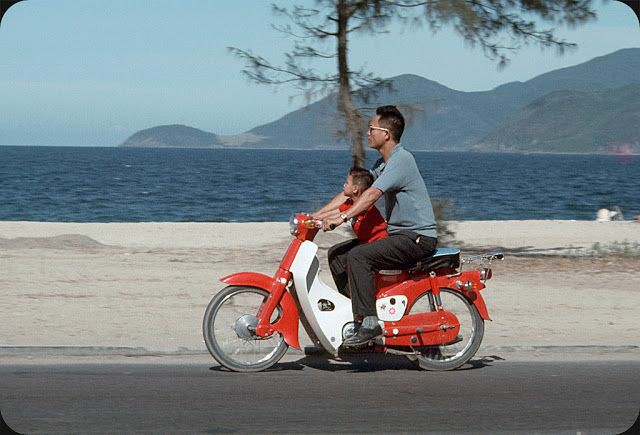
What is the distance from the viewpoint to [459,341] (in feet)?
27.3

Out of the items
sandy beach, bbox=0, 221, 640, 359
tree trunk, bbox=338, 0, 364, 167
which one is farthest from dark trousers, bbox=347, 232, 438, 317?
tree trunk, bbox=338, 0, 364, 167

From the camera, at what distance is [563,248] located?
18.2m

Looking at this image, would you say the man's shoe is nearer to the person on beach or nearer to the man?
the man

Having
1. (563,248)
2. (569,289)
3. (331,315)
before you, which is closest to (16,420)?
(331,315)

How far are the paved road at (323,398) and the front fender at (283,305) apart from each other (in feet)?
1.03

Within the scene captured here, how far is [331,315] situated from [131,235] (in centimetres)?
1319

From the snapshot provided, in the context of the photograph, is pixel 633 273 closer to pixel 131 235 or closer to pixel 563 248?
pixel 563 248

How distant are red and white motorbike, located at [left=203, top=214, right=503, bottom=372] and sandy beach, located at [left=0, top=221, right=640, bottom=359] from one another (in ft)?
3.06

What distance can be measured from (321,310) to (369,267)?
49 centimetres

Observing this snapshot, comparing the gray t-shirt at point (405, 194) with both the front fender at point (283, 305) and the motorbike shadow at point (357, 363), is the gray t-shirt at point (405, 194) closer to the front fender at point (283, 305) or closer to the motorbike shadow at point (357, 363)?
the front fender at point (283, 305)

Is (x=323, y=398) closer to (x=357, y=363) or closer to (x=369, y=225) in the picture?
(x=357, y=363)

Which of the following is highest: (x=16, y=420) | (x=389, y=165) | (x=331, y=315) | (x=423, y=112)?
(x=423, y=112)

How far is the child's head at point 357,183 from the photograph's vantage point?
8.17m

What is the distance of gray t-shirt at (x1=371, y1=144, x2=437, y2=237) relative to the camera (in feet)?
26.0
